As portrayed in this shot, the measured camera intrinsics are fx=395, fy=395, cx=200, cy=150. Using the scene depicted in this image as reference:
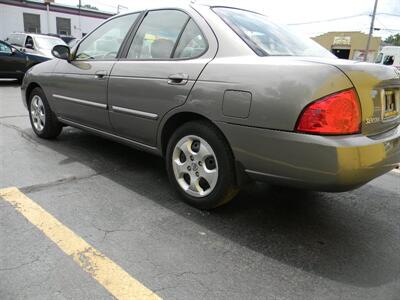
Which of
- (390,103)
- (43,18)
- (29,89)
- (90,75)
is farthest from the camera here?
(43,18)

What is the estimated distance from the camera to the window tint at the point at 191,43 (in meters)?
3.09

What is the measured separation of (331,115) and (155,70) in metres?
1.54

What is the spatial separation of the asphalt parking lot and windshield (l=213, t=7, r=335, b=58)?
1.30m

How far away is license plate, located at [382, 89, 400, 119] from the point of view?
8.91 feet

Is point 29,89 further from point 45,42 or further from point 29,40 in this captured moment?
point 29,40

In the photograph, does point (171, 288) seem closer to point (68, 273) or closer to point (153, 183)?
point (68, 273)

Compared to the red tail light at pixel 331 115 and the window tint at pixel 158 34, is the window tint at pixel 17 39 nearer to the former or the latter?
the window tint at pixel 158 34

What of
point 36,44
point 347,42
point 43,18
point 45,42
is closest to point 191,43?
point 36,44

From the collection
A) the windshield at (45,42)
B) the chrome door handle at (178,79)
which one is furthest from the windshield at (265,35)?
the windshield at (45,42)

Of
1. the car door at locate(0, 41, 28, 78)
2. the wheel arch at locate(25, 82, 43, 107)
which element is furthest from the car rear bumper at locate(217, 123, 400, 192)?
the car door at locate(0, 41, 28, 78)

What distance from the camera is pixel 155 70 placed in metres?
3.27

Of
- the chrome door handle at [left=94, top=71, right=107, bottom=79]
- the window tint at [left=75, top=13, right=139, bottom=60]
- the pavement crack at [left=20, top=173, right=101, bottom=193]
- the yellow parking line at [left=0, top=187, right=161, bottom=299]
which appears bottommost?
the pavement crack at [left=20, top=173, right=101, bottom=193]

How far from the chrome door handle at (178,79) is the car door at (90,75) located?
0.90 m

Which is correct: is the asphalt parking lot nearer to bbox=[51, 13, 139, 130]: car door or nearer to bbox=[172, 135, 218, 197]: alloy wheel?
bbox=[172, 135, 218, 197]: alloy wheel
